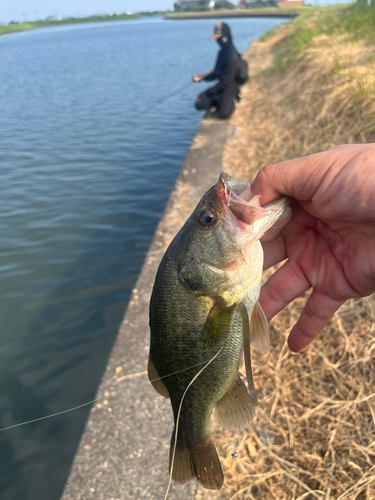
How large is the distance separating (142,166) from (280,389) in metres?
8.20

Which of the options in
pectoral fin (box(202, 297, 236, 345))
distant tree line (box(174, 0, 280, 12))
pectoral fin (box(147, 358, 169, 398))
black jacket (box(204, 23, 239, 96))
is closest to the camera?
pectoral fin (box(202, 297, 236, 345))

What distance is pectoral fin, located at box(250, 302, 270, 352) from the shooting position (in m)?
2.10

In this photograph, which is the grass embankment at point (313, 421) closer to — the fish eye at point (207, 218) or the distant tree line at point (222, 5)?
the fish eye at point (207, 218)

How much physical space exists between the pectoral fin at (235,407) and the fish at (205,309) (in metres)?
0.03

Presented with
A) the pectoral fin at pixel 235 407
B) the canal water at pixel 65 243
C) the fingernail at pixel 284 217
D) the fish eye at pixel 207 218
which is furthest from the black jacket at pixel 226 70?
the pectoral fin at pixel 235 407

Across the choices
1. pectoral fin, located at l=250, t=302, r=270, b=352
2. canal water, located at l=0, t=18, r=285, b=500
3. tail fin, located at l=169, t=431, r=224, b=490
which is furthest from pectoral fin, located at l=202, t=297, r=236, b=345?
canal water, located at l=0, t=18, r=285, b=500

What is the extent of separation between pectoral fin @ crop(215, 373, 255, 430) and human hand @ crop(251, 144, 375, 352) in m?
0.71

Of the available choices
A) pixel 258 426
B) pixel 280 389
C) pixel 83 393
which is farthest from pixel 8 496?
pixel 280 389

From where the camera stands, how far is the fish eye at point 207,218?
1.96m

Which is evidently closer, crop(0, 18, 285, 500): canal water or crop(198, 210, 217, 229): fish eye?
crop(198, 210, 217, 229): fish eye

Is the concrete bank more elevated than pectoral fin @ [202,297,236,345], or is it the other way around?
pectoral fin @ [202,297,236,345]

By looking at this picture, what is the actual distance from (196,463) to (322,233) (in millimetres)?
1742

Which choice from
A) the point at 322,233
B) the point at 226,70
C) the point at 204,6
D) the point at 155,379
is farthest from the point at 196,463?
the point at 204,6

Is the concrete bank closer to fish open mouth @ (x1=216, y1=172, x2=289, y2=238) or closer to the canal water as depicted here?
the canal water
